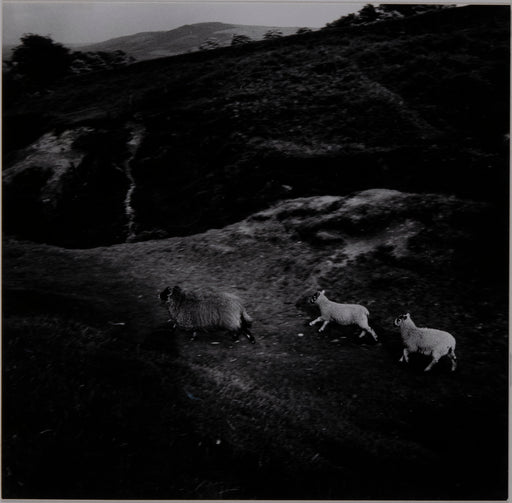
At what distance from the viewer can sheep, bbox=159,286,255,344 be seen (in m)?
11.0

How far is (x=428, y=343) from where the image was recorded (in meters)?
9.92

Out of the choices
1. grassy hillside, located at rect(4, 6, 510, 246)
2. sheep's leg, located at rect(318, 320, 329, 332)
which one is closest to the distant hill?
grassy hillside, located at rect(4, 6, 510, 246)

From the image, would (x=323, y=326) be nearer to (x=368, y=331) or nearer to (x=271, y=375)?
(x=368, y=331)

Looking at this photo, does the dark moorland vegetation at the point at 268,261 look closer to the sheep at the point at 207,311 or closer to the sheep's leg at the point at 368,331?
the sheep's leg at the point at 368,331

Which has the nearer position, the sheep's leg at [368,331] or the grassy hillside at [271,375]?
the grassy hillside at [271,375]

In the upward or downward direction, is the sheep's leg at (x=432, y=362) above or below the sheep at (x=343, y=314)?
below

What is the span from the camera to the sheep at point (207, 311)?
1095 centimetres

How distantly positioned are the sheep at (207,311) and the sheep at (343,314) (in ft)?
7.27

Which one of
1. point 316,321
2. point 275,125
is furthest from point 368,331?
point 275,125

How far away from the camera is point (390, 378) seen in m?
9.84

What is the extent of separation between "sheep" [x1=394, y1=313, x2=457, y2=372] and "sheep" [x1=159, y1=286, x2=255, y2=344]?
4028 millimetres

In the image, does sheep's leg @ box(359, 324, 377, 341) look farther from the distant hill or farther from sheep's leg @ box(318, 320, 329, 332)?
the distant hill

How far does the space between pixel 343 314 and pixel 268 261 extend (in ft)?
16.7

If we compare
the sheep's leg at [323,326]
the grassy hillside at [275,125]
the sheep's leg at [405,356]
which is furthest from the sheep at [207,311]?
the grassy hillside at [275,125]
